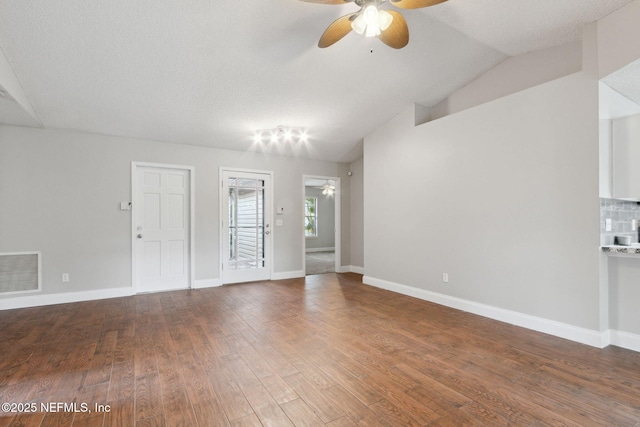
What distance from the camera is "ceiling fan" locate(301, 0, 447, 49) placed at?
221cm

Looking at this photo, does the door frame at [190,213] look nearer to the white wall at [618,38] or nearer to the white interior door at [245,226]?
the white interior door at [245,226]

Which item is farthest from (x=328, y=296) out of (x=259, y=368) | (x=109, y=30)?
(x=109, y=30)

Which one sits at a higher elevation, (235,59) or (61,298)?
(235,59)

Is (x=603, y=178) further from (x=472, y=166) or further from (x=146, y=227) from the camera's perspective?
(x=146, y=227)

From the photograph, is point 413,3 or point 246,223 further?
point 246,223

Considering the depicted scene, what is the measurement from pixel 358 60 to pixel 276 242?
3734 millimetres

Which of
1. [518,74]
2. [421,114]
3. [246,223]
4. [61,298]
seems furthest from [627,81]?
[61,298]

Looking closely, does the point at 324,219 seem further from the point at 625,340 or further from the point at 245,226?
the point at 625,340

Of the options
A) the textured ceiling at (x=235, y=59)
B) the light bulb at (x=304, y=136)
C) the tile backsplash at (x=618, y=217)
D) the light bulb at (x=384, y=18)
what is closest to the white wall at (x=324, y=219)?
the light bulb at (x=304, y=136)

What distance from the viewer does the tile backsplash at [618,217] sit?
9.76ft

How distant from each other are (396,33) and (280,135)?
10.2 feet

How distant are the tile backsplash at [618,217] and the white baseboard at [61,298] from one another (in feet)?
20.2

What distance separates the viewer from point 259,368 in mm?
2520

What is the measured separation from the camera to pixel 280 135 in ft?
17.7
